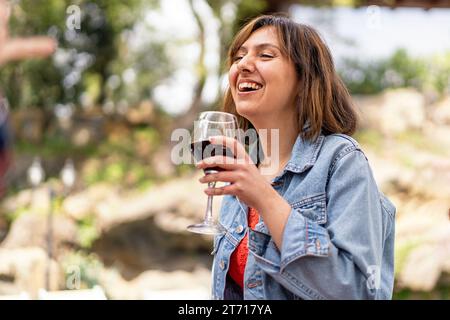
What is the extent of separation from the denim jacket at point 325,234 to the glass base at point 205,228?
74 mm

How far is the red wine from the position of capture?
979mm

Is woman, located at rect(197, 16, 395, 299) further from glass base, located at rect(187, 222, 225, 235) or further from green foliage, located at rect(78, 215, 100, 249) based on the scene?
green foliage, located at rect(78, 215, 100, 249)

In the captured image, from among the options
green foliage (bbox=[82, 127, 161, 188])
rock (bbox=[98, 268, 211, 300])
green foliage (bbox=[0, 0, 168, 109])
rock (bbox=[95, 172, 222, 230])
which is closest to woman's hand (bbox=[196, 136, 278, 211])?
rock (bbox=[98, 268, 211, 300])

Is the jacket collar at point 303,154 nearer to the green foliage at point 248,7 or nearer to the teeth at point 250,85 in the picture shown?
the teeth at point 250,85

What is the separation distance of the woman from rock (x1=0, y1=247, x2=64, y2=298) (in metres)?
4.00

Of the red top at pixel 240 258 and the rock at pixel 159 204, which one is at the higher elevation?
the red top at pixel 240 258

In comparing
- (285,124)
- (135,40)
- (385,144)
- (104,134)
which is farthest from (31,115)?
(285,124)

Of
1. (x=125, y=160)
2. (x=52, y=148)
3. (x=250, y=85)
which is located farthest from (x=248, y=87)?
(x=52, y=148)

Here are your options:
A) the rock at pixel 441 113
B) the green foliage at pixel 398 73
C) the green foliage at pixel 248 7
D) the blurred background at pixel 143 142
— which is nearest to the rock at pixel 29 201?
the blurred background at pixel 143 142

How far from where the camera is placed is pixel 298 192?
3.54 ft

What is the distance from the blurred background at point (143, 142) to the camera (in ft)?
21.7

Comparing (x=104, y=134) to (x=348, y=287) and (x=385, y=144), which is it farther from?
(x=348, y=287)

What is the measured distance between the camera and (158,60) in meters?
10.5

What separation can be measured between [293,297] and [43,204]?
7505 mm
